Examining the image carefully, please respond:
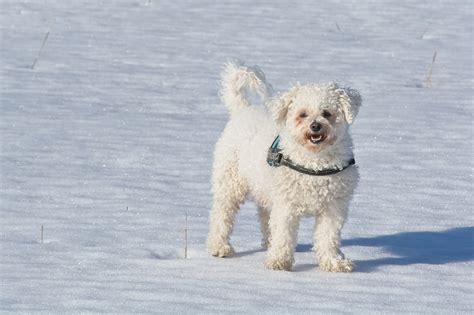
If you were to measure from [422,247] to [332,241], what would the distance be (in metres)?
1.16

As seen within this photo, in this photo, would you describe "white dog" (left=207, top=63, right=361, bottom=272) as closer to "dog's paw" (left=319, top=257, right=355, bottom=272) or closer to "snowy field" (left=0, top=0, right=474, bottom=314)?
"dog's paw" (left=319, top=257, right=355, bottom=272)

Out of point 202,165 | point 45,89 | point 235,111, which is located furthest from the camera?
point 45,89

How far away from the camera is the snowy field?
6.77 metres

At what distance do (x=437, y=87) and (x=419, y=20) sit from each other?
14.1 feet

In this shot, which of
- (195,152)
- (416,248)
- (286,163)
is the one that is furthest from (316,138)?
(195,152)

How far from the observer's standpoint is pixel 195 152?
11320mm

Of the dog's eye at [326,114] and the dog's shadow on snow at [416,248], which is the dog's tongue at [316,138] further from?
the dog's shadow on snow at [416,248]

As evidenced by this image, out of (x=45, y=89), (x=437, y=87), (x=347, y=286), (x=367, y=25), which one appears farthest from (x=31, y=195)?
(x=367, y=25)

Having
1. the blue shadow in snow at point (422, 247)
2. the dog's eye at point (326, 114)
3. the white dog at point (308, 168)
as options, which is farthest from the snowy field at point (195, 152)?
the dog's eye at point (326, 114)

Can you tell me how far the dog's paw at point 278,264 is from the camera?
7.30 metres

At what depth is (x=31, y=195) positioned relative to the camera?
9.45 m

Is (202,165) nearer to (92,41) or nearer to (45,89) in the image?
(45,89)

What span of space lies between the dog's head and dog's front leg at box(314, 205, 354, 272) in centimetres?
46

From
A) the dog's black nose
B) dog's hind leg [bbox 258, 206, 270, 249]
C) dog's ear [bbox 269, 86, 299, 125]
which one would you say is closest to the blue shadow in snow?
dog's hind leg [bbox 258, 206, 270, 249]
